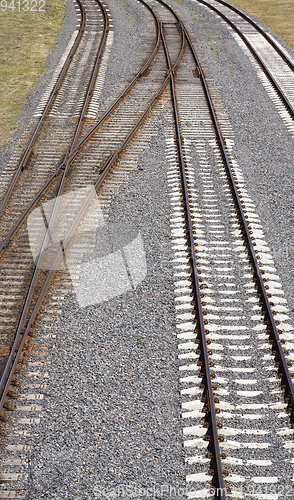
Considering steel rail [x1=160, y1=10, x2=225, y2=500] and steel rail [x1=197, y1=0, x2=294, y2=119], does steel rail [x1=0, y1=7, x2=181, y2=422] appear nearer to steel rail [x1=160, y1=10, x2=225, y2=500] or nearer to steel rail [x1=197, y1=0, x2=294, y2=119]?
steel rail [x1=160, y1=10, x2=225, y2=500]

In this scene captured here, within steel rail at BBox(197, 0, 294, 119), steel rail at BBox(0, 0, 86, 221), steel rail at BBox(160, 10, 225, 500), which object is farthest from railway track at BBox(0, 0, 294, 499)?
steel rail at BBox(197, 0, 294, 119)

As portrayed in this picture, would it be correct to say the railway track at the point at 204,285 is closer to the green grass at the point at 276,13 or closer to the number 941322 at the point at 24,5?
the green grass at the point at 276,13

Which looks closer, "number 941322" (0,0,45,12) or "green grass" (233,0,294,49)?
"green grass" (233,0,294,49)

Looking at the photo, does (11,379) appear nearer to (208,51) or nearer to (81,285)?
(81,285)

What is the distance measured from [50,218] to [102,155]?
345cm

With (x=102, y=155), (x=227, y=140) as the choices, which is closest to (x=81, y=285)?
(x=102, y=155)

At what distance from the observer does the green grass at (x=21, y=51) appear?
49.3 ft

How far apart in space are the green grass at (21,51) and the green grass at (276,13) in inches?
484

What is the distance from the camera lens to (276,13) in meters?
26.3

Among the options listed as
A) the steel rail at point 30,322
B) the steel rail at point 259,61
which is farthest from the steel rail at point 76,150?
the steel rail at point 259,61

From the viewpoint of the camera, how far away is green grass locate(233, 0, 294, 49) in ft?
75.3

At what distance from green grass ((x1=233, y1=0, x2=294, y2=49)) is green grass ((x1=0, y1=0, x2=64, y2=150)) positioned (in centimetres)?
1228

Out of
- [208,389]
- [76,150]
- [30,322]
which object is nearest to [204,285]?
[208,389]

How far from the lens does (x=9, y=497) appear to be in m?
5.00
